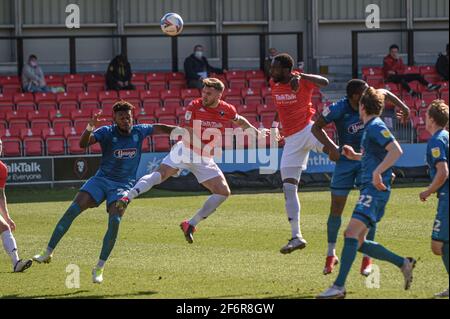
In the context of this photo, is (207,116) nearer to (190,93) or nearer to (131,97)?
(131,97)

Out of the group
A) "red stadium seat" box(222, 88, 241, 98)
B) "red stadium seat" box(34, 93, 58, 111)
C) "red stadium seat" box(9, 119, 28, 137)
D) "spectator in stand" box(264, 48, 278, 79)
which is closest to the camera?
"red stadium seat" box(9, 119, 28, 137)

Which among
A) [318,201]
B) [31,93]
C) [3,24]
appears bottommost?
[318,201]

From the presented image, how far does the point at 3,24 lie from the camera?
28172 mm

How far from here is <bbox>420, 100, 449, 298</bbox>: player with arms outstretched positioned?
9.09 metres

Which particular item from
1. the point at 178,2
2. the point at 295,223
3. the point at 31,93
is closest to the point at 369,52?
the point at 178,2

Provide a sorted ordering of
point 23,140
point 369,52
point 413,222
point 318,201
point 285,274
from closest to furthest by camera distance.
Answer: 1. point 285,274
2. point 413,222
3. point 318,201
4. point 23,140
5. point 369,52

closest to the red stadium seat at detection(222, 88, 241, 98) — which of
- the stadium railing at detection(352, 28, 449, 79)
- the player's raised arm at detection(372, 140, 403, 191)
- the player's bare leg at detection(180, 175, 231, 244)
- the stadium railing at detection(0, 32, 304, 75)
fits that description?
the stadium railing at detection(0, 32, 304, 75)

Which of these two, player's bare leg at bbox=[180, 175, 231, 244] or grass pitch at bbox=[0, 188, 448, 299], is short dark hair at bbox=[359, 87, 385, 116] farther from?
player's bare leg at bbox=[180, 175, 231, 244]

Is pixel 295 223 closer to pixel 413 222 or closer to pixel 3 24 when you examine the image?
pixel 413 222

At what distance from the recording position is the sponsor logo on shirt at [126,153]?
11516 mm

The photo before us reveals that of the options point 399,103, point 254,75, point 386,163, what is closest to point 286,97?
point 399,103

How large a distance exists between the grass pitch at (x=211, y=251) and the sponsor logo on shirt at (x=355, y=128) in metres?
1.55

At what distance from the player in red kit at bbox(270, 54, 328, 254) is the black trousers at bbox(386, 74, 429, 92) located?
47.4 ft

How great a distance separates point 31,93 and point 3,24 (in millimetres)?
3870
